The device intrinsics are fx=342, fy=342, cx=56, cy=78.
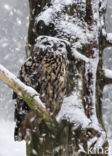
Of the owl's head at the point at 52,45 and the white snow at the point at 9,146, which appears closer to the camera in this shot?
the owl's head at the point at 52,45

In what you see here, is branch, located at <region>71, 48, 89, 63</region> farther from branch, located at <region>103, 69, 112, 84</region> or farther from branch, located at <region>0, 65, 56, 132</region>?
branch, located at <region>0, 65, 56, 132</region>

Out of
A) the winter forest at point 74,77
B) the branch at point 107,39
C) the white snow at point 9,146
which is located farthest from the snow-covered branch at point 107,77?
the white snow at point 9,146

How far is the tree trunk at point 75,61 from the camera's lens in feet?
7.36

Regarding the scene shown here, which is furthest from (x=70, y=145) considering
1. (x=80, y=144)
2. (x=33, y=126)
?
(x=33, y=126)

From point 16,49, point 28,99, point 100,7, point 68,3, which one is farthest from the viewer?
point 16,49

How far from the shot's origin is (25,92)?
1.93 m

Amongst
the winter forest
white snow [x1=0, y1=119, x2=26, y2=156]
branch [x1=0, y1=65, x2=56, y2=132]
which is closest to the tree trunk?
the winter forest

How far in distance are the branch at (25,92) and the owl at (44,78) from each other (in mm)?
155

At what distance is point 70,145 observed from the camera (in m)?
2.24

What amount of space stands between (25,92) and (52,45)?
1.78ft

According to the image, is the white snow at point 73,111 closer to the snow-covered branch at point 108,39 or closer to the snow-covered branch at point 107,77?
the snow-covered branch at point 107,77

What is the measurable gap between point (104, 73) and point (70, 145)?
2.12 feet

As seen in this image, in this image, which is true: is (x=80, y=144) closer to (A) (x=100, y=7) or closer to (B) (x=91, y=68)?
(B) (x=91, y=68)

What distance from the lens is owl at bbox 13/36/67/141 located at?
2.23 meters
